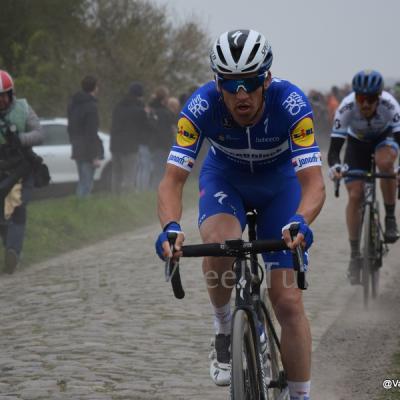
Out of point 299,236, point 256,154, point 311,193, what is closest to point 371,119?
point 256,154

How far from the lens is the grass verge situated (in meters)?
14.4

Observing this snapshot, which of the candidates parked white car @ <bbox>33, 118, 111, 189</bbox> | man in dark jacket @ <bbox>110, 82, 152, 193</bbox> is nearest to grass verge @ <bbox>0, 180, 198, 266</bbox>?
man in dark jacket @ <bbox>110, 82, 152, 193</bbox>

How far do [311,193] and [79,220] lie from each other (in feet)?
34.6

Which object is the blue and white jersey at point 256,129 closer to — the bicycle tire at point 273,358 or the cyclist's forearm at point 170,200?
the cyclist's forearm at point 170,200

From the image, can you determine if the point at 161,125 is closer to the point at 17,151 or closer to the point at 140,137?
the point at 140,137

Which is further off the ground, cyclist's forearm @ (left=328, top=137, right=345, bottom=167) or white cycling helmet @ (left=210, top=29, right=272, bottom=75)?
white cycling helmet @ (left=210, top=29, right=272, bottom=75)

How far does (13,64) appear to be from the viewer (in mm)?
21141

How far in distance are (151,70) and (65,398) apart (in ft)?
66.2

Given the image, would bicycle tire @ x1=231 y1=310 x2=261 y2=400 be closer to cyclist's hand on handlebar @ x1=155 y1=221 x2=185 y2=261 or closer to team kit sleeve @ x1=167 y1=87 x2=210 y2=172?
cyclist's hand on handlebar @ x1=155 y1=221 x2=185 y2=261

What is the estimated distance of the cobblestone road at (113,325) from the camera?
7117 millimetres

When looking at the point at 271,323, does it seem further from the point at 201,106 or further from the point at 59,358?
A: the point at 59,358

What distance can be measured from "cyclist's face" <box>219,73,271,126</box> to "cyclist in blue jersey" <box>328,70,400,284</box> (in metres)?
4.55

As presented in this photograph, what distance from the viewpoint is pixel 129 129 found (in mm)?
18250

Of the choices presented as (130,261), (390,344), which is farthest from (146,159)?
(390,344)
